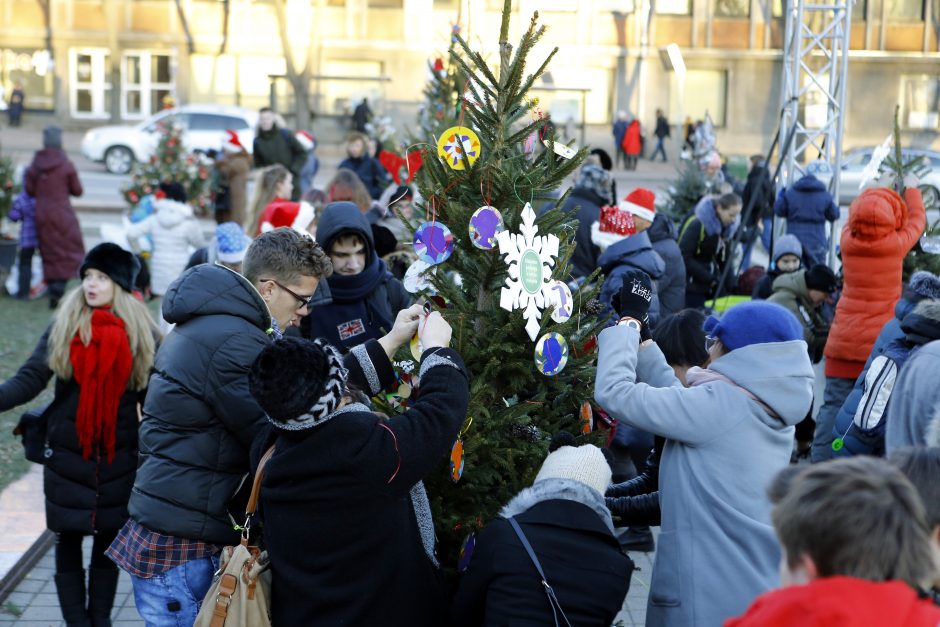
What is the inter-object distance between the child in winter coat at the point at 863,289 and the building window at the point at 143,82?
1424 inches

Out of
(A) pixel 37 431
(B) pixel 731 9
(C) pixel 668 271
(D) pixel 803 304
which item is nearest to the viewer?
(A) pixel 37 431

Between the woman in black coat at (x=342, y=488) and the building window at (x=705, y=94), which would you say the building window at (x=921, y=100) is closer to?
the building window at (x=705, y=94)

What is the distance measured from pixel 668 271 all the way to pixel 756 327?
4783 mm

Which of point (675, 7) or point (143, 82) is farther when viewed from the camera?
point (675, 7)

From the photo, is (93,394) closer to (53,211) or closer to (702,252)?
(702,252)

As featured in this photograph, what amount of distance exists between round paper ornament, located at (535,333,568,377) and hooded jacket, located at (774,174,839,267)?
842cm

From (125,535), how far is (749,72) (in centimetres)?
3967

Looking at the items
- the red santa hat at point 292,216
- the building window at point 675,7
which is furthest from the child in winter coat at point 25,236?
the building window at point 675,7

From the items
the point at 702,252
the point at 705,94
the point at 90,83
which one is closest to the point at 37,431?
the point at 702,252

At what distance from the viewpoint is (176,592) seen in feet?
12.5

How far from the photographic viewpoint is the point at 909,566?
80.6 inches

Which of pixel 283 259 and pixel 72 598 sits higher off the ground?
pixel 283 259

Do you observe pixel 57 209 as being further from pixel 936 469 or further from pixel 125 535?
pixel 936 469

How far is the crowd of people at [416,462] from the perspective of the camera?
2.26 meters
